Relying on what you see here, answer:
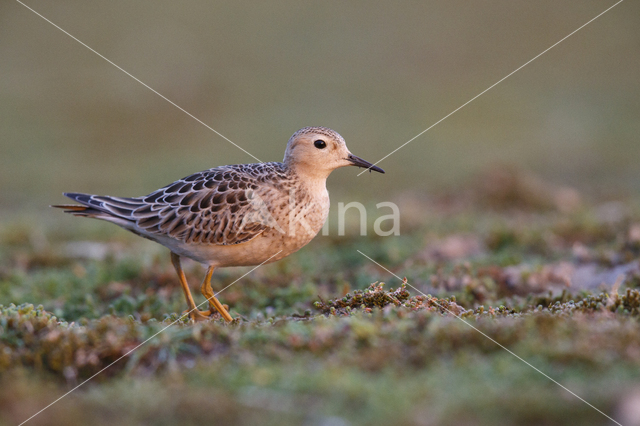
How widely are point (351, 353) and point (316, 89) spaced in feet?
71.2

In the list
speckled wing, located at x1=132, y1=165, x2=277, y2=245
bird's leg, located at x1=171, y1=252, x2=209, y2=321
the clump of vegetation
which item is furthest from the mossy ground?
speckled wing, located at x1=132, y1=165, x2=277, y2=245

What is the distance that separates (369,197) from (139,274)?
342 inches

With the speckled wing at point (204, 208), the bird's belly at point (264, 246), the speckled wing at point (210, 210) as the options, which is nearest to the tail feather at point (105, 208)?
the speckled wing at point (204, 208)

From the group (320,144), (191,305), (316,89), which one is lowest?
(191,305)

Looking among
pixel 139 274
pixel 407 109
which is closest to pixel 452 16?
pixel 407 109

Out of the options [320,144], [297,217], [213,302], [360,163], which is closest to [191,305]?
[213,302]

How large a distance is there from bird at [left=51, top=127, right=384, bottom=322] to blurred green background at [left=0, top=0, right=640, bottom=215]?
33.4ft

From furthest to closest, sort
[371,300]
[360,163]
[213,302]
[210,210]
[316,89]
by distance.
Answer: [316,89]
[360,163]
[210,210]
[213,302]
[371,300]

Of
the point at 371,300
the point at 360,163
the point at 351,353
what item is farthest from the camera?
the point at 360,163

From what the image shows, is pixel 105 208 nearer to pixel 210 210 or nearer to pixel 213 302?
pixel 210 210

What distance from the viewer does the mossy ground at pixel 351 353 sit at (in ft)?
12.4

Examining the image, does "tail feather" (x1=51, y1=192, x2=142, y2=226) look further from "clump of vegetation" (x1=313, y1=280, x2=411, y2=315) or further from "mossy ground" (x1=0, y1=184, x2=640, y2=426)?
"clump of vegetation" (x1=313, y1=280, x2=411, y2=315)

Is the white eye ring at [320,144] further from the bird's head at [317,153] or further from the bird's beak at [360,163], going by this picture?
the bird's beak at [360,163]

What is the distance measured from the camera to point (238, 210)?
24.0 ft
